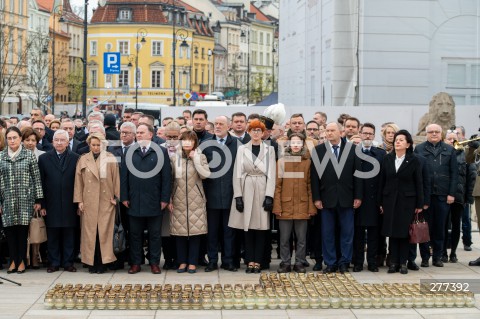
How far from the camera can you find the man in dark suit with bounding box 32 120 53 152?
1631cm

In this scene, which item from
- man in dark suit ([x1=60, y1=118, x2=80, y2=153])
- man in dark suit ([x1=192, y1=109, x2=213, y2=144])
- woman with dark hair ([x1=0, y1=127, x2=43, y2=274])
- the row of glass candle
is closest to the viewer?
the row of glass candle

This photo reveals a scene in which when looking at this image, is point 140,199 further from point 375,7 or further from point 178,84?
point 178,84

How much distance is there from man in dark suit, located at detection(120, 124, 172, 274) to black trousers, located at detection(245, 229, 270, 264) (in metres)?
1.21

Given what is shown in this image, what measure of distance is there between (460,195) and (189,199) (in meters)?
4.10

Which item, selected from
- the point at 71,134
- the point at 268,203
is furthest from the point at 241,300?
the point at 71,134

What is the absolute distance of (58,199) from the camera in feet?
48.7

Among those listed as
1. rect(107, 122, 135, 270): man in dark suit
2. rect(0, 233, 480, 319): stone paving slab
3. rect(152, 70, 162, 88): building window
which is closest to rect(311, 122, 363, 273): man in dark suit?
rect(0, 233, 480, 319): stone paving slab

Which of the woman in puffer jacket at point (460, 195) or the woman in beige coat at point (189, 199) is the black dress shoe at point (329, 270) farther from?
the woman in puffer jacket at point (460, 195)

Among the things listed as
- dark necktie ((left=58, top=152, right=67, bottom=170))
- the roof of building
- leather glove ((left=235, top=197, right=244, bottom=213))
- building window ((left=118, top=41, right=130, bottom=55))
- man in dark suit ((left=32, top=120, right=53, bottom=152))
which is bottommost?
leather glove ((left=235, top=197, right=244, bottom=213))

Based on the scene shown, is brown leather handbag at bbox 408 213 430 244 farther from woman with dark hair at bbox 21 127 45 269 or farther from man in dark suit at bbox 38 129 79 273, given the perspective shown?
woman with dark hair at bbox 21 127 45 269

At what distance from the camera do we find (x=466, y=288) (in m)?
13.4

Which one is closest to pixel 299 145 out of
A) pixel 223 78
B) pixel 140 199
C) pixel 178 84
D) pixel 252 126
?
pixel 252 126

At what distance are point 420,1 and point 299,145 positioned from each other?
22148 millimetres

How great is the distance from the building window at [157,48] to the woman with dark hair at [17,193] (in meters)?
108
